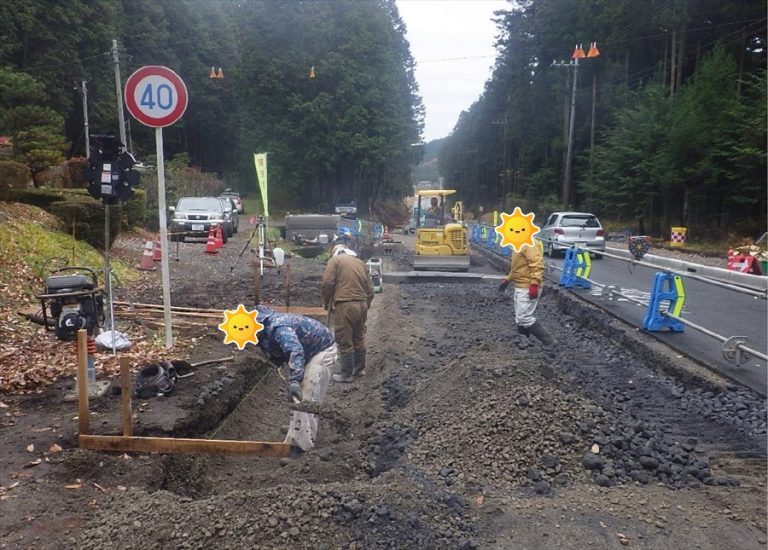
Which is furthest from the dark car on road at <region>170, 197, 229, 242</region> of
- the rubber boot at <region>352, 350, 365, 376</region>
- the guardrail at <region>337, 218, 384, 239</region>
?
the rubber boot at <region>352, 350, 365, 376</region>

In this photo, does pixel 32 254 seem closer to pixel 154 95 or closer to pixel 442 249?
pixel 154 95

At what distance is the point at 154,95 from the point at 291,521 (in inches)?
188

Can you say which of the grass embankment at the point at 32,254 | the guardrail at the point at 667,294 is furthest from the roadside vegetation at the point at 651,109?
the grass embankment at the point at 32,254

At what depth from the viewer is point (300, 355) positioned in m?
4.81

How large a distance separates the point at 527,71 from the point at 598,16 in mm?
13091

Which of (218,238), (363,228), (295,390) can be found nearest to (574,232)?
(363,228)

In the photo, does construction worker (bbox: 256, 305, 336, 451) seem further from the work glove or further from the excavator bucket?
the excavator bucket

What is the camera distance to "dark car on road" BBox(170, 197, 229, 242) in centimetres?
2112

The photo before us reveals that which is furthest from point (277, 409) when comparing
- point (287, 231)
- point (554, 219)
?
point (287, 231)

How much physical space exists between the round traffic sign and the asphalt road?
6.79m

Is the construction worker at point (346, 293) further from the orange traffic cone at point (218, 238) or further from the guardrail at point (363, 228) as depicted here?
the guardrail at point (363, 228)

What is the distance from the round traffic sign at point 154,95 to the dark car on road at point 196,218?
14336 millimetres

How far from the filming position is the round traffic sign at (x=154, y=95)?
6359 millimetres

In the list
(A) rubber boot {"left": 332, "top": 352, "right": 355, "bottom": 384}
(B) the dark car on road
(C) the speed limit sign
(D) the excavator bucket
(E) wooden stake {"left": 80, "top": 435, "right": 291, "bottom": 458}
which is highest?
(C) the speed limit sign
